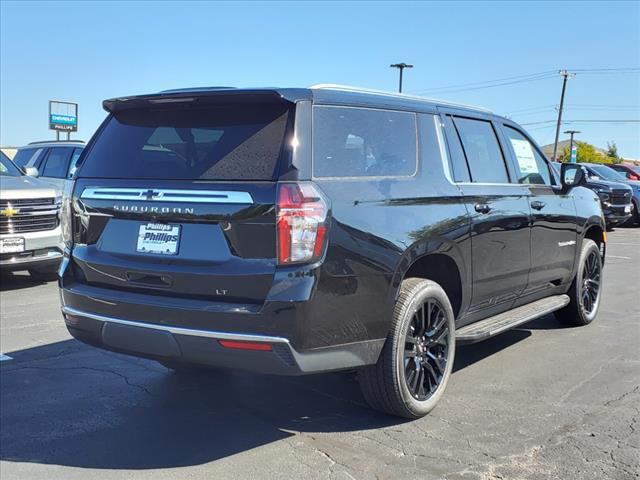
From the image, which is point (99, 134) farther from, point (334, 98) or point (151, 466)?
point (151, 466)

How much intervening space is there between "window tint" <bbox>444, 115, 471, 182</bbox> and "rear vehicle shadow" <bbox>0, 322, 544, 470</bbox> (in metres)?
1.61

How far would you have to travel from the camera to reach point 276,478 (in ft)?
10.7

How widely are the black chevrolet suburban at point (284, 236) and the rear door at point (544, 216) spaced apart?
903mm

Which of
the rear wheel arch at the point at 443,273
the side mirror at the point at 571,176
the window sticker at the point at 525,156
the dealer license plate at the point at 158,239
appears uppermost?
the window sticker at the point at 525,156

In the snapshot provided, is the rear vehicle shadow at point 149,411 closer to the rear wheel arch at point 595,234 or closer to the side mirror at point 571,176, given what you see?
the side mirror at point 571,176

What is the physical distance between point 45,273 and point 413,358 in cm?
744

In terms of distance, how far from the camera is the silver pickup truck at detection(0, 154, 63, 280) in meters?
8.42

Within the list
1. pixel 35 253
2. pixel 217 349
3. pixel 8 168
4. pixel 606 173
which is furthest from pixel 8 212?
pixel 606 173

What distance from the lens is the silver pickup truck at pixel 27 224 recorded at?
27.6 ft

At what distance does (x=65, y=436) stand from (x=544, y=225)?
3974 millimetres

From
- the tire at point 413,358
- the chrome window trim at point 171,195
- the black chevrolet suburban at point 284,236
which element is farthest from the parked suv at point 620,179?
the chrome window trim at point 171,195

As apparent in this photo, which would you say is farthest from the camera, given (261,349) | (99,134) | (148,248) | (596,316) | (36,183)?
(36,183)

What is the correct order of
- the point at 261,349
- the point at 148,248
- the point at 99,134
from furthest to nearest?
1. the point at 99,134
2. the point at 148,248
3. the point at 261,349

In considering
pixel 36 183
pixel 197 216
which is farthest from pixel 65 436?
pixel 36 183
